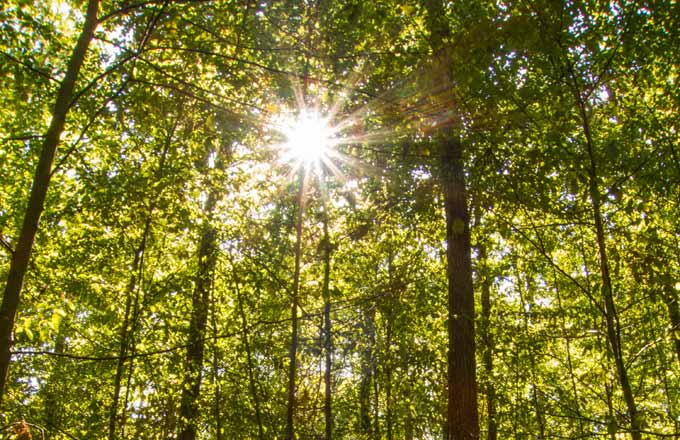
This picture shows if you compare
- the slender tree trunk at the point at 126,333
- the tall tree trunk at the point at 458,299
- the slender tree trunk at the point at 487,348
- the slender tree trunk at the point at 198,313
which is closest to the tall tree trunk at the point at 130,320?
the slender tree trunk at the point at 126,333

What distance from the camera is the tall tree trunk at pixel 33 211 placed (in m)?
1.82

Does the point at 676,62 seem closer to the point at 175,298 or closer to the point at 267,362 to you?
the point at 267,362

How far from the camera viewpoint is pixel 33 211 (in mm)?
2000

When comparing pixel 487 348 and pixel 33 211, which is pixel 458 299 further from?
pixel 33 211

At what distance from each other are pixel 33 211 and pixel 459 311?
17.1 feet

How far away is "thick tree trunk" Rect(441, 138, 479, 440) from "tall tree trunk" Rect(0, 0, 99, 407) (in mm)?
3982

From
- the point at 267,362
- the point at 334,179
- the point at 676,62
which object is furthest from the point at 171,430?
the point at 676,62

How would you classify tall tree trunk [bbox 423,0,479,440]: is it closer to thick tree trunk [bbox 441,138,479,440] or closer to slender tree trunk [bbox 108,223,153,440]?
thick tree trunk [bbox 441,138,479,440]

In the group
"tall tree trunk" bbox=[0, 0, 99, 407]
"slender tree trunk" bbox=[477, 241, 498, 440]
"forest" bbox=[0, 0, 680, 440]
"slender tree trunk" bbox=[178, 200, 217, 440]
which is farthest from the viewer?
"slender tree trunk" bbox=[477, 241, 498, 440]

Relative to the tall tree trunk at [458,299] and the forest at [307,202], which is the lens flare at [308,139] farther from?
the tall tree trunk at [458,299]

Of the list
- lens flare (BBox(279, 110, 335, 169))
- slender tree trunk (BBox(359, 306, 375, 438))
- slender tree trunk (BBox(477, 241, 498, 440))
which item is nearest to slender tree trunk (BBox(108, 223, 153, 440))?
lens flare (BBox(279, 110, 335, 169))

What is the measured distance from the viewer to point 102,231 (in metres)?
5.94

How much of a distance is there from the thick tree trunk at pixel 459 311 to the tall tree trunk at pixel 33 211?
157 inches

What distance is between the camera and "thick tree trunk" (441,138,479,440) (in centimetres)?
548
